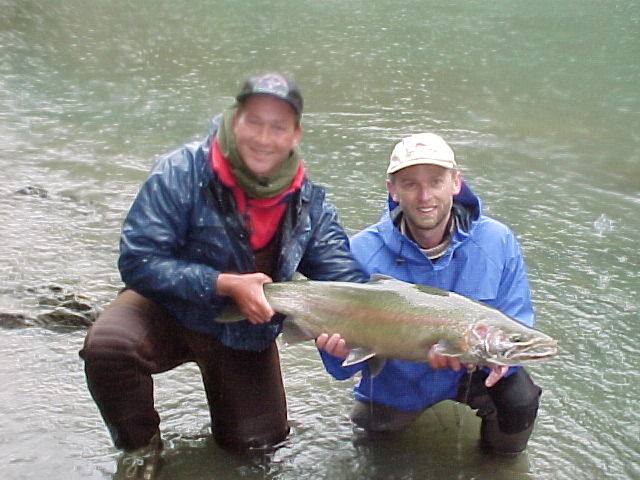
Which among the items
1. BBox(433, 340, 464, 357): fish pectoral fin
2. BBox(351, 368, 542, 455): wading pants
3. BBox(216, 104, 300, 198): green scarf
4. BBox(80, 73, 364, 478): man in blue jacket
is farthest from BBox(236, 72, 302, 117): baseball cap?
BBox(351, 368, 542, 455): wading pants

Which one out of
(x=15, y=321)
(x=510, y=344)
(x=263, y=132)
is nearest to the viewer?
(x=510, y=344)

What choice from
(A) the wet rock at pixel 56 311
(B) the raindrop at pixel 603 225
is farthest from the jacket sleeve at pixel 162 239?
(B) the raindrop at pixel 603 225

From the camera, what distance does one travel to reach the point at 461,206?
4312 millimetres

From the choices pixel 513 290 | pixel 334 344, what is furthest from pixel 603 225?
pixel 334 344

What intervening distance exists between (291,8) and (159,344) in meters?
19.9

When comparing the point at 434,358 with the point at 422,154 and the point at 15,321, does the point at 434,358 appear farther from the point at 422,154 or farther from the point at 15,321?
the point at 15,321

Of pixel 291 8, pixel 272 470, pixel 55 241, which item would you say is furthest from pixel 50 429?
pixel 291 8

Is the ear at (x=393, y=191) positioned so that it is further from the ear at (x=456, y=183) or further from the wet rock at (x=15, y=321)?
the wet rock at (x=15, y=321)

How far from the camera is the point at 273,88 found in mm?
3811

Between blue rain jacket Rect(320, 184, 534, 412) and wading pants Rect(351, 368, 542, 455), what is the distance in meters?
0.06

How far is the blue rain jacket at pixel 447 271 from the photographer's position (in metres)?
4.14

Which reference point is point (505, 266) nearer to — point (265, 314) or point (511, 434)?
point (511, 434)

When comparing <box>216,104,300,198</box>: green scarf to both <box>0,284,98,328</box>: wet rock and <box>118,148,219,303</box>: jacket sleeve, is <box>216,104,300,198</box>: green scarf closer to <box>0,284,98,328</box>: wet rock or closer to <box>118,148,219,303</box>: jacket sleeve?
<box>118,148,219,303</box>: jacket sleeve

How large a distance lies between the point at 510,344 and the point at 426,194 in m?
0.84
